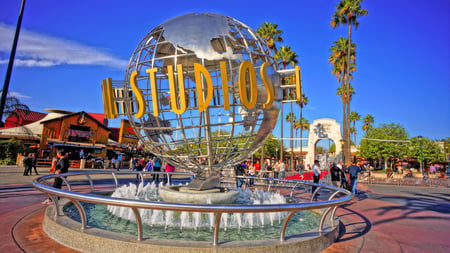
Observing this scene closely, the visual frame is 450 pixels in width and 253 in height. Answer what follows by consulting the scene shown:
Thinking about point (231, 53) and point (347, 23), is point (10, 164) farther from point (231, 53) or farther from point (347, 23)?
point (347, 23)

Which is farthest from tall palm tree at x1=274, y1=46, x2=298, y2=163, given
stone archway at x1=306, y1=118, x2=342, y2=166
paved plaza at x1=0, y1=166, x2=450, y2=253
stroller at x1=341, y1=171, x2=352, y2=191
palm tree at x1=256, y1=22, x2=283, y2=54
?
paved plaza at x1=0, y1=166, x2=450, y2=253

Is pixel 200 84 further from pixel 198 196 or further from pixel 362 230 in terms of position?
pixel 362 230

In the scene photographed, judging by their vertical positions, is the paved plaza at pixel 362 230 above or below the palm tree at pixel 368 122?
below

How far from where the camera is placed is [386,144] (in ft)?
150

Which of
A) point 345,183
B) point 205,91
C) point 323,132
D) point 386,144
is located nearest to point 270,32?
point 323,132

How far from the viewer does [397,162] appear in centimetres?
5406

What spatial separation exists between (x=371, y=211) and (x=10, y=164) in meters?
32.3

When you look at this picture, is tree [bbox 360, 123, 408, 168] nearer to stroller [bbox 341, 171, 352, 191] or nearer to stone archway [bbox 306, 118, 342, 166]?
stone archway [bbox 306, 118, 342, 166]

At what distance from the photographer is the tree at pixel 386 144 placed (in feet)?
145

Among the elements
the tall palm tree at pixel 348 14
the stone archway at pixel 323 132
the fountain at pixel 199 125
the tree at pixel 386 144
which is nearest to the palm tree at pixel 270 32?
the tall palm tree at pixel 348 14

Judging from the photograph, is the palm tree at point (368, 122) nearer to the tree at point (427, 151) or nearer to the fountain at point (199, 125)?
the tree at point (427, 151)

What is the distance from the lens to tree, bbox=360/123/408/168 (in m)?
44.2

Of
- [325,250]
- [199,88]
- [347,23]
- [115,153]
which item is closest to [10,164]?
[115,153]

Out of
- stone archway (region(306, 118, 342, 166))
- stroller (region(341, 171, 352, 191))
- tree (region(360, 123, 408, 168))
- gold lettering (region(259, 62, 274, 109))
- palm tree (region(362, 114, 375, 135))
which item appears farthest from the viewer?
palm tree (region(362, 114, 375, 135))
